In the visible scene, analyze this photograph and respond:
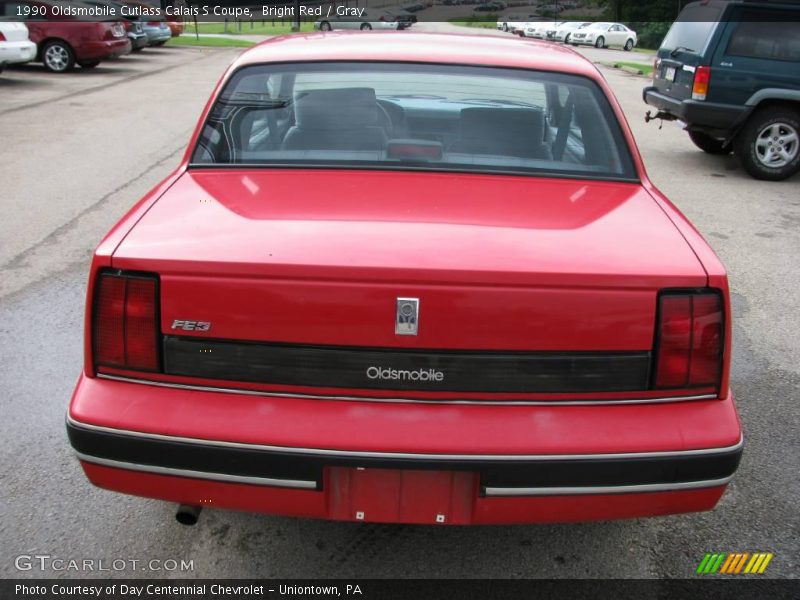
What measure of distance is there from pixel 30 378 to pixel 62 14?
52.4ft

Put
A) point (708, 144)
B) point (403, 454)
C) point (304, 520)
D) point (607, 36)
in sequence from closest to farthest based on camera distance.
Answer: point (403, 454) < point (304, 520) < point (708, 144) < point (607, 36)

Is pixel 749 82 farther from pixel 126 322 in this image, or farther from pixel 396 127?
pixel 126 322

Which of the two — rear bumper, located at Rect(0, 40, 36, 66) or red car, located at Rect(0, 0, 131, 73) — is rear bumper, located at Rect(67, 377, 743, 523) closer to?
rear bumper, located at Rect(0, 40, 36, 66)

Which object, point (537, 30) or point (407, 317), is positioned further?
point (537, 30)

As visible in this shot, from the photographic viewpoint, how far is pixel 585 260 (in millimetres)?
2115

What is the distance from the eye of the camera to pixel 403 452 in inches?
79.5

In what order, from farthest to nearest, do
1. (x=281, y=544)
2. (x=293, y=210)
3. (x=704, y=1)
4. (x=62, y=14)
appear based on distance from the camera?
(x=62, y=14) → (x=704, y=1) → (x=281, y=544) → (x=293, y=210)

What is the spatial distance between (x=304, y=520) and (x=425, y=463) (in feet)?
3.06

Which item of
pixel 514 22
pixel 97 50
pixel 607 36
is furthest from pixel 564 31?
pixel 97 50

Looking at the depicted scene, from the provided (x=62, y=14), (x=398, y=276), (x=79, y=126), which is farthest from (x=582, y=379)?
(x=62, y=14)

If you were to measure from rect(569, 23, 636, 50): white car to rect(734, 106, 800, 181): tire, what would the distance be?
35.8 m

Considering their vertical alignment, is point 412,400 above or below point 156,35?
below

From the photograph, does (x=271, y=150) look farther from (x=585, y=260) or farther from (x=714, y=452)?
(x=714, y=452)

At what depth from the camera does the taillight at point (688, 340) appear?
211 cm
